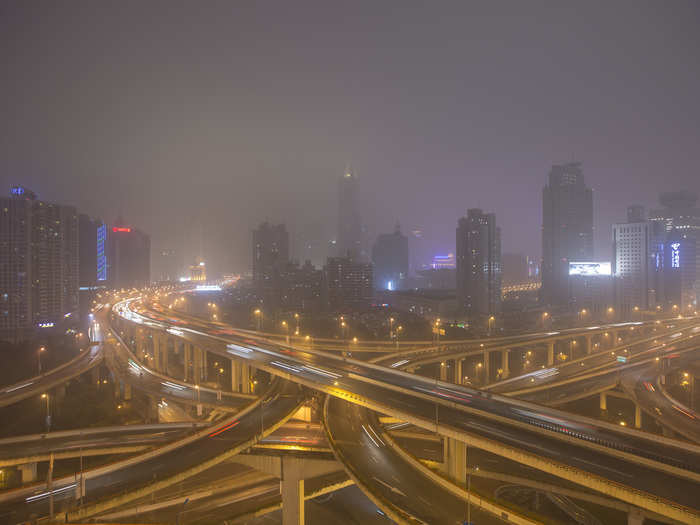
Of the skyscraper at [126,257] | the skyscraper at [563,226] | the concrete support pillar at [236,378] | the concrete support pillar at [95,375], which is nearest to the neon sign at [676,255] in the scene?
the skyscraper at [563,226]

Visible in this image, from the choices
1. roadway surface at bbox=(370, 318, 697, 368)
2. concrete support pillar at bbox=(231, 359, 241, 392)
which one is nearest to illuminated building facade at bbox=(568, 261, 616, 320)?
roadway surface at bbox=(370, 318, 697, 368)

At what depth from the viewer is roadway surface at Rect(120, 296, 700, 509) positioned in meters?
12.5

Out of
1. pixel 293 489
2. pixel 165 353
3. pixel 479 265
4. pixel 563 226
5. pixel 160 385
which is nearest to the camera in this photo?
pixel 293 489

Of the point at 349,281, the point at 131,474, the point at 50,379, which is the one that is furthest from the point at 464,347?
the point at 349,281

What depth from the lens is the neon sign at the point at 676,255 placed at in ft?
236

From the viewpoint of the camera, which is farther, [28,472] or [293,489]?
[28,472]

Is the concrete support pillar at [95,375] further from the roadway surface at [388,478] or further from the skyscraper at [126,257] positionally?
the skyscraper at [126,257]

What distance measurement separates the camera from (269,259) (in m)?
111

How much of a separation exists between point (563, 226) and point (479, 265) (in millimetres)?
41129

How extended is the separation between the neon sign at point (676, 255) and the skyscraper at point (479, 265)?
30871 millimetres

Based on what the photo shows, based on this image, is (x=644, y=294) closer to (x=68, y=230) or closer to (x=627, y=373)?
(x=627, y=373)

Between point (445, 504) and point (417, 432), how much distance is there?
9.80 meters

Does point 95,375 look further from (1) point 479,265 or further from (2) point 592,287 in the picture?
(2) point 592,287

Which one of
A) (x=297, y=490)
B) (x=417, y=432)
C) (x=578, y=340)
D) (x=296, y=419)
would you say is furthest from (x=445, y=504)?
(x=578, y=340)
